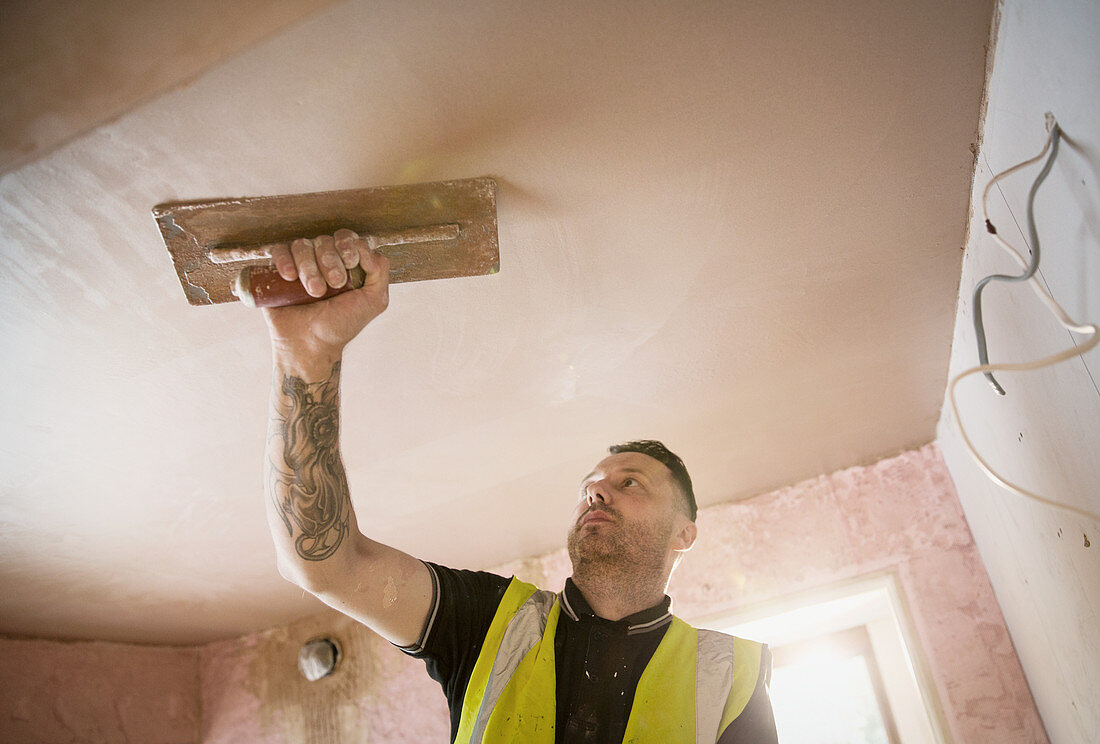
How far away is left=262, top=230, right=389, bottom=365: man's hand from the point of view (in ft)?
3.94

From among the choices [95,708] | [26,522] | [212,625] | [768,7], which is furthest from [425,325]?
[95,708]

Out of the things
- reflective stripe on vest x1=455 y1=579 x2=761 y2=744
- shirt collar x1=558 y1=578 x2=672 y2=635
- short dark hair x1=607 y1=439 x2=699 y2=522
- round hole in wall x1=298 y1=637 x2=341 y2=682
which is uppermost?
short dark hair x1=607 y1=439 x2=699 y2=522

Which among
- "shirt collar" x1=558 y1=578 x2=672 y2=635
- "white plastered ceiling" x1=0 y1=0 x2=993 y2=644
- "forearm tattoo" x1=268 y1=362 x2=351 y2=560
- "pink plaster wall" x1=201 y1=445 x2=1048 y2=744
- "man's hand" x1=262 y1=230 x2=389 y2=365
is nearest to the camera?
"white plastered ceiling" x1=0 y1=0 x2=993 y2=644

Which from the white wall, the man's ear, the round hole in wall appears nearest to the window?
the white wall

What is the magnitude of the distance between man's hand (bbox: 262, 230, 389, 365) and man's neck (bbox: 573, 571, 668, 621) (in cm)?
74

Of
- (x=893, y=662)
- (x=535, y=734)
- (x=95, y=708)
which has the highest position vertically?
(x=95, y=708)

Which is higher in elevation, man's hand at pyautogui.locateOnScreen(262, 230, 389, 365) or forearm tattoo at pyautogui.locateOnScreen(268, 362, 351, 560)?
man's hand at pyautogui.locateOnScreen(262, 230, 389, 365)

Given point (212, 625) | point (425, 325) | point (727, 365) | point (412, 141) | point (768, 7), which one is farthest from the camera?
point (212, 625)

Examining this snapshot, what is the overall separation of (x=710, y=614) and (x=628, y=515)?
99 cm

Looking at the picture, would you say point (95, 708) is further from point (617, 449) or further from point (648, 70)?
point (648, 70)

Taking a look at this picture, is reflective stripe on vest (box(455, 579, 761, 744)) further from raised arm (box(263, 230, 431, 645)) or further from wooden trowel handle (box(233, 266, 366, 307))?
wooden trowel handle (box(233, 266, 366, 307))

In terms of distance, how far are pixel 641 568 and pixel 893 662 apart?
4.86 feet

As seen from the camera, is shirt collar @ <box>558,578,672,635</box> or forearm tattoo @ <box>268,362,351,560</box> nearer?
forearm tattoo @ <box>268,362,351,560</box>

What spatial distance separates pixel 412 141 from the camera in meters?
1.18
